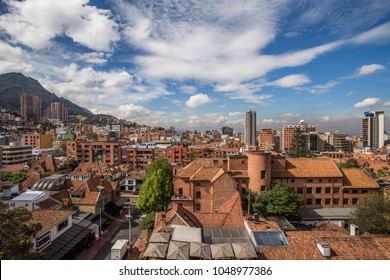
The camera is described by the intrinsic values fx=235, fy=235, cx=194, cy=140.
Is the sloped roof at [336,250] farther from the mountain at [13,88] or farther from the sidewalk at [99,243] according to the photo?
the mountain at [13,88]

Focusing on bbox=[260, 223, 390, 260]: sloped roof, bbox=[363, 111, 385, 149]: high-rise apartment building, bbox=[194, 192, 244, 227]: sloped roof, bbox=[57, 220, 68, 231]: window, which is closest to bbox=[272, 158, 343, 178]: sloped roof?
bbox=[194, 192, 244, 227]: sloped roof

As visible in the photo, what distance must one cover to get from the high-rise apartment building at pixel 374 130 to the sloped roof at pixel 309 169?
113227mm

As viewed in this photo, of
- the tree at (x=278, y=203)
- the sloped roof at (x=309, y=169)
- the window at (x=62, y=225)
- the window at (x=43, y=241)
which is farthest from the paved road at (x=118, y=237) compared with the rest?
the sloped roof at (x=309, y=169)

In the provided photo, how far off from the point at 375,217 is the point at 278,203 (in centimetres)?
697

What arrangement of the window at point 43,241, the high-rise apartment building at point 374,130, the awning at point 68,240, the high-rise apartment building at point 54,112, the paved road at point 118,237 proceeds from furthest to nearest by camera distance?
the high-rise apartment building at point 54,112 < the high-rise apartment building at point 374,130 < the paved road at point 118,237 < the awning at point 68,240 < the window at point 43,241

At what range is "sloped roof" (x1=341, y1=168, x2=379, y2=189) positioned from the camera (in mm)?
23547

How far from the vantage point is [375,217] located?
44.7 feet

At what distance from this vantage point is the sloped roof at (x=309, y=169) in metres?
23.4

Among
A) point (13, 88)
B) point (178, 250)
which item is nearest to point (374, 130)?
point (178, 250)

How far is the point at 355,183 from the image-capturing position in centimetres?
2380

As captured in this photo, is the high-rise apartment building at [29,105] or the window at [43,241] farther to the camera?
the high-rise apartment building at [29,105]

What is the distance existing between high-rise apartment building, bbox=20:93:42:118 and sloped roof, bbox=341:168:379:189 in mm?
145378

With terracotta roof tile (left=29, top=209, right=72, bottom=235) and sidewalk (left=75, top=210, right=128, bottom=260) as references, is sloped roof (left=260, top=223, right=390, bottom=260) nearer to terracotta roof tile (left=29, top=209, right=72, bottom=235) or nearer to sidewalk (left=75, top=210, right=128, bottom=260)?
terracotta roof tile (left=29, top=209, right=72, bottom=235)

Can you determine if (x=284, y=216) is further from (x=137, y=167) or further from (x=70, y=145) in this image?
(x=70, y=145)
